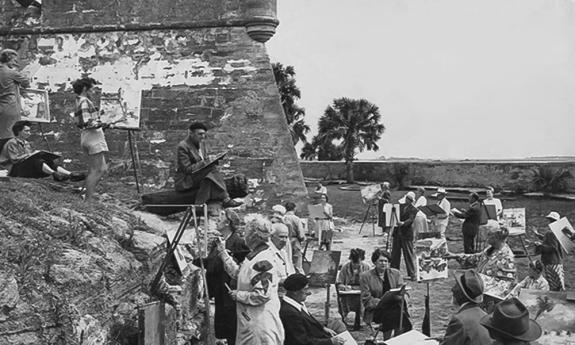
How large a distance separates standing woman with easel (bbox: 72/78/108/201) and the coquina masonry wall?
5194 mm

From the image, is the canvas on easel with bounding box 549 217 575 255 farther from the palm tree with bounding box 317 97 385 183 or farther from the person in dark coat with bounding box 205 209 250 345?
the palm tree with bounding box 317 97 385 183

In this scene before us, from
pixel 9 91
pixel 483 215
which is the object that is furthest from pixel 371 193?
pixel 9 91

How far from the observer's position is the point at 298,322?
6520mm

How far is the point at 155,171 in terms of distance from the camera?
605 inches

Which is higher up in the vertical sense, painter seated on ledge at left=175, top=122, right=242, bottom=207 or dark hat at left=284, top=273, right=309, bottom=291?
painter seated on ledge at left=175, top=122, right=242, bottom=207

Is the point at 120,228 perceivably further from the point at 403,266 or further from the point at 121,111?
the point at 403,266

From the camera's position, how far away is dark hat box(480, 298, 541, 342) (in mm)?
4785

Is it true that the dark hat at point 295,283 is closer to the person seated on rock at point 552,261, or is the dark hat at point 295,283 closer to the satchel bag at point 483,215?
the person seated on rock at point 552,261

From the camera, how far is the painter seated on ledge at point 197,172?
33.4 ft

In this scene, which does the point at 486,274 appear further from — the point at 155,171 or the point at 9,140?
the point at 155,171

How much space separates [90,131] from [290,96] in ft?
96.8

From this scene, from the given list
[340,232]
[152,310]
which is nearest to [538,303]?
[152,310]

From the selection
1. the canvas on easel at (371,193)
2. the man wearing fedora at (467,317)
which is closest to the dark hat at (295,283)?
the man wearing fedora at (467,317)

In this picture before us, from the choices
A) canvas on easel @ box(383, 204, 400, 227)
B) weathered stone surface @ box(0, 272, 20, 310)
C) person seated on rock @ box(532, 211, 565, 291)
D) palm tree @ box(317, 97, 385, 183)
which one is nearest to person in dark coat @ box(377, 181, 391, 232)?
canvas on easel @ box(383, 204, 400, 227)
